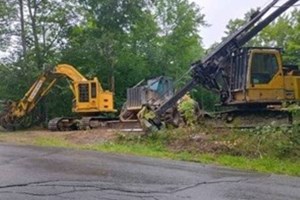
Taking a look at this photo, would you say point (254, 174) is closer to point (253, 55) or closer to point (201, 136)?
point (201, 136)

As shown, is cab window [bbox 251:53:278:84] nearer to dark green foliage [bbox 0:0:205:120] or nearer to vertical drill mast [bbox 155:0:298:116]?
vertical drill mast [bbox 155:0:298:116]

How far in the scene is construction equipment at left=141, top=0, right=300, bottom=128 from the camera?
52.6ft

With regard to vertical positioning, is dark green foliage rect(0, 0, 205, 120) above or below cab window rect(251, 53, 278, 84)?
above

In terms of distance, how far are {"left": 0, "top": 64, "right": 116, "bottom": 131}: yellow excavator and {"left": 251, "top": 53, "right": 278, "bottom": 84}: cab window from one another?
26.4ft

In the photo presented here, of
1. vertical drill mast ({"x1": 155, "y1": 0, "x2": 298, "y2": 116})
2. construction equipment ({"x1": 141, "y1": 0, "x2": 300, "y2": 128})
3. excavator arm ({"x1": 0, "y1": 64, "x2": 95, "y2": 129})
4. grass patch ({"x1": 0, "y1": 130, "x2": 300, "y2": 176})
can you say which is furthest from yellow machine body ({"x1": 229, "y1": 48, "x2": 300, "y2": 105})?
excavator arm ({"x1": 0, "y1": 64, "x2": 95, "y2": 129})

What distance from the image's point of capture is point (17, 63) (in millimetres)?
26078

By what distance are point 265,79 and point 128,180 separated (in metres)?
9.68

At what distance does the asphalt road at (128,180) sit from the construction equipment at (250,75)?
605cm

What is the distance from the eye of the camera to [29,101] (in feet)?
77.3

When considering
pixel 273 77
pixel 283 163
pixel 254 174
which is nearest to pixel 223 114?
pixel 273 77

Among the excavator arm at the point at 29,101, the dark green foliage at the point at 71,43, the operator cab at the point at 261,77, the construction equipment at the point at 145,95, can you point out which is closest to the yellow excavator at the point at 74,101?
the excavator arm at the point at 29,101

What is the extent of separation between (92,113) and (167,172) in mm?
13779

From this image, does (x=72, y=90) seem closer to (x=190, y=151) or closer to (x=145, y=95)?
(x=145, y=95)

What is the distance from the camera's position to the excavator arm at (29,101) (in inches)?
917
